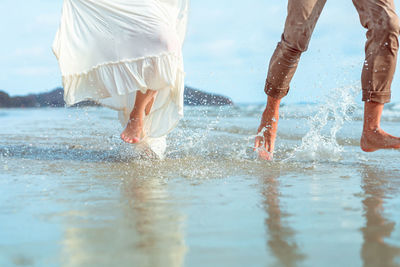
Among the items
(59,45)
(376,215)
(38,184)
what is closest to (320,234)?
(376,215)

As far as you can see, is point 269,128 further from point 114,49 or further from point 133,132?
point 114,49

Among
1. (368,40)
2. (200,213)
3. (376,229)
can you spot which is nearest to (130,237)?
(200,213)

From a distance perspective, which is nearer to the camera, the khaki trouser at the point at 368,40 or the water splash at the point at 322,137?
the khaki trouser at the point at 368,40

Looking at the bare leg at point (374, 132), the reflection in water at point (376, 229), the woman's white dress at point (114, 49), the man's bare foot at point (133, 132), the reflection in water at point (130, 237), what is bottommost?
the reflection in water at point (130, 237)

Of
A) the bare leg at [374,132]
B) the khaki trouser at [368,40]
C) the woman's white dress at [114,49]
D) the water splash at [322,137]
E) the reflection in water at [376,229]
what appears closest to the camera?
the reflection in water at [376,229]

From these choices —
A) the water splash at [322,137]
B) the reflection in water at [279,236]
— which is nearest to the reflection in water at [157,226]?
the reflection in water at [279,236]

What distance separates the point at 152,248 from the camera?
1218mm

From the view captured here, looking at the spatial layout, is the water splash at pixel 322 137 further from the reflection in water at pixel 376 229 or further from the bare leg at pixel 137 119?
the reflection in water at pixel 376 229

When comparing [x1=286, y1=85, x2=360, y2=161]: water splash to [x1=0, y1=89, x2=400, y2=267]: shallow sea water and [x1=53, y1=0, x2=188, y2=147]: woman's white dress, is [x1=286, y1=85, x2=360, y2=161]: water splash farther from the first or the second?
[x1=53, y1=0, x2=188, y2=147]: woman's white dress

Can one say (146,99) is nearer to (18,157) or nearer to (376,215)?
(18,157)

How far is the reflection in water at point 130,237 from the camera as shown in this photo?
1.14 metres

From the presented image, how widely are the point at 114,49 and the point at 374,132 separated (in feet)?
5.54

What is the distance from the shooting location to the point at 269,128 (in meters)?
3.42

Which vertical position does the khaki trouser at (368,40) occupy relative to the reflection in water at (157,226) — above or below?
above
